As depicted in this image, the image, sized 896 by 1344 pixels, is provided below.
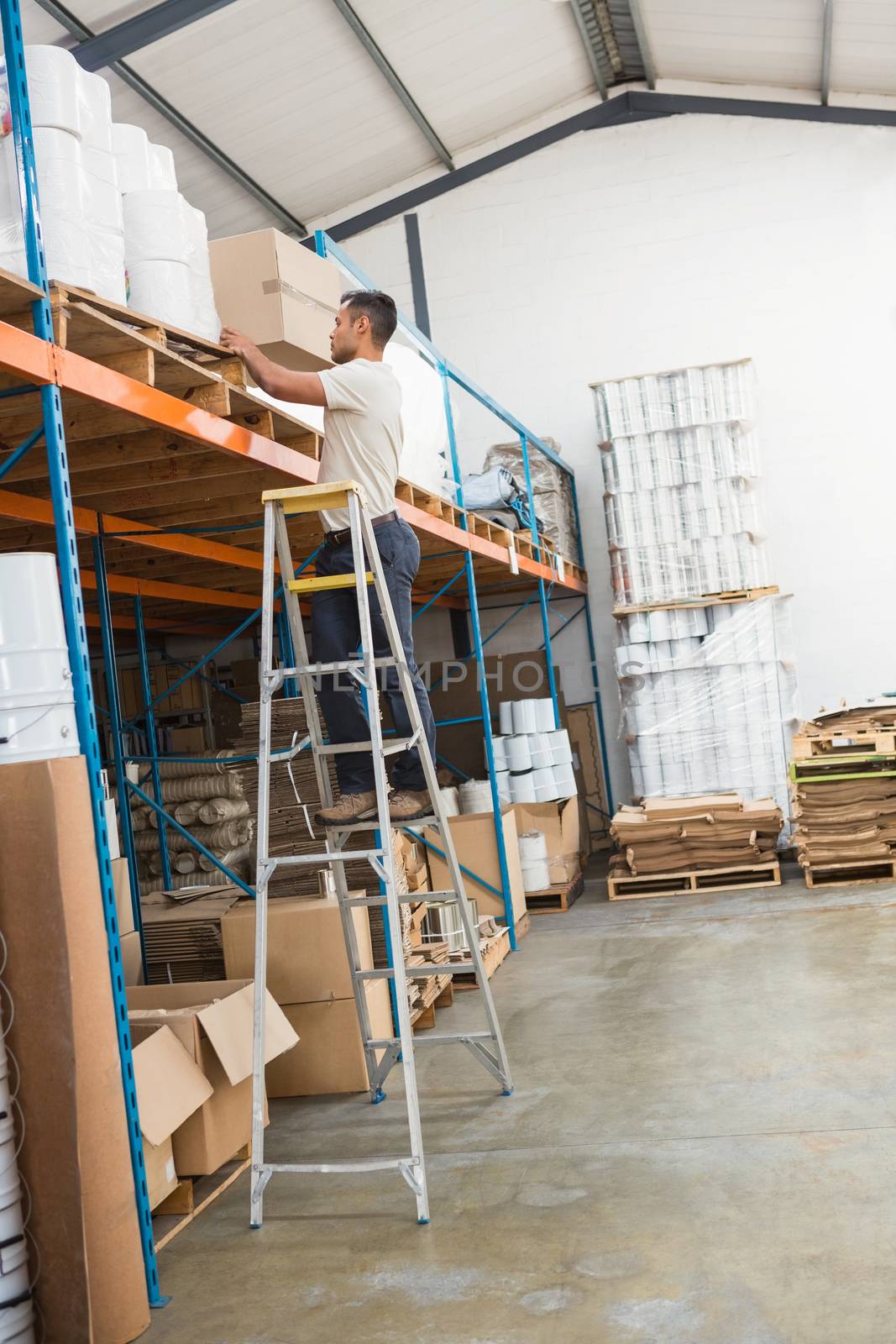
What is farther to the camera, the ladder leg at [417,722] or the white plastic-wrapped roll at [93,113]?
the ladder leg at [417,722]

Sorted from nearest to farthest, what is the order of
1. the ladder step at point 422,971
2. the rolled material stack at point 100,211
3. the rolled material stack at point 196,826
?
the rolled material stack at point 100,211
the ladder step at point 422,971
the rolled material stack at point 196,826

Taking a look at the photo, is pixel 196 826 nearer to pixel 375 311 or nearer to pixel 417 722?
pixel 417 722

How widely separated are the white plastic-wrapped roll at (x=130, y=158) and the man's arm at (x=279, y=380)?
65 cm

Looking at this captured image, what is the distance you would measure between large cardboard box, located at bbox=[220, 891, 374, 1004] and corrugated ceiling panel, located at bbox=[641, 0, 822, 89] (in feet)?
29.9

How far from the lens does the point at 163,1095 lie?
13.2ft

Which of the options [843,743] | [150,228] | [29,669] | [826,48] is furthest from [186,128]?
[29,669]

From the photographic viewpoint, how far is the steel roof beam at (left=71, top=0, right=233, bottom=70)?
27.4 ft

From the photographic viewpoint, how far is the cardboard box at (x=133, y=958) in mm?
5973

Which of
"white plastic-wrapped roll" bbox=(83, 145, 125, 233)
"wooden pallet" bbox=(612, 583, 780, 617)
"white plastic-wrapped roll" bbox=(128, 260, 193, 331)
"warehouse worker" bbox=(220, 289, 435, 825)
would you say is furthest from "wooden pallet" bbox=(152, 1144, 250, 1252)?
"wooden pallet" bbox=(612, 583, 780, 617)

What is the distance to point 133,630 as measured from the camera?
10.7 meters

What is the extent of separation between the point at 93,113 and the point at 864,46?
31.0 ft

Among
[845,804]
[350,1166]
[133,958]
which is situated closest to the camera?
[350,1166]

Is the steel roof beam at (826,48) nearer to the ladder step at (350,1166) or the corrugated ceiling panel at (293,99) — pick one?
the corrugated ceiling panel at (293,99)

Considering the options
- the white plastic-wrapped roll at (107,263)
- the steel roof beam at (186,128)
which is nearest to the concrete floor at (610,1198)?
the white plastic-wrapped roll at (107,263)
